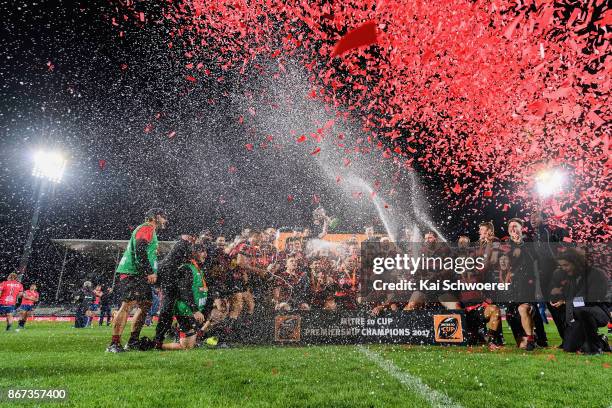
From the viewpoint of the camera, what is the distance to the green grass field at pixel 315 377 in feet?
12.3

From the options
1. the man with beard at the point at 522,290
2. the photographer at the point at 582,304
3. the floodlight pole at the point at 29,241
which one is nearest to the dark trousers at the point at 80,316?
the floodlight pole at the point at 29,241

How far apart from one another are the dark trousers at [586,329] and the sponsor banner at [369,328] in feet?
6.15

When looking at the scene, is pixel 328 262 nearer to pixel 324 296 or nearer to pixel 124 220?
pixel 324 296

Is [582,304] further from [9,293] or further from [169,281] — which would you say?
[9,293]

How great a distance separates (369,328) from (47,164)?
21075 millimetres

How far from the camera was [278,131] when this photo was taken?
23.0 metres

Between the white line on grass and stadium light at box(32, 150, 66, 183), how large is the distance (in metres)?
22.0

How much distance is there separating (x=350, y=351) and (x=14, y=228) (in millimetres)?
28692

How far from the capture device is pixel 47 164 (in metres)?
21.5

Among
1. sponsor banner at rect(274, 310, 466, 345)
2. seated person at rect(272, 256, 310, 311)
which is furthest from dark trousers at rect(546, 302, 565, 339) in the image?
seated person at rect(272, 256, 310, 311)

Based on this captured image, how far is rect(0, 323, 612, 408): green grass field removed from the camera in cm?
375

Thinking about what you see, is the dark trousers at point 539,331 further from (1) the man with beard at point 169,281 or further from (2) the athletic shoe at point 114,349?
(2) the athletic shoe at point 114,349

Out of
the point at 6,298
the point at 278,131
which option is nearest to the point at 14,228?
the point at 6,298

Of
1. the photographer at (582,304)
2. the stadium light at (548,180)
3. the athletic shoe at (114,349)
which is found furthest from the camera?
the stadium light at (548,180)
